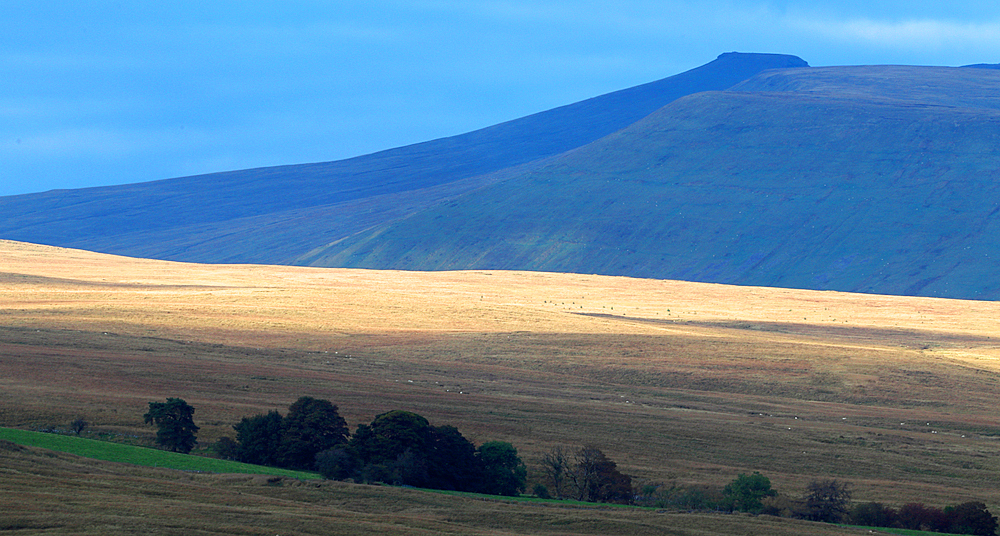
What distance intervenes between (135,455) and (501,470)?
1049 cm

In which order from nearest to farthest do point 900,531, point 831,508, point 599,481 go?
point 900,531 < point 831,508 < point 599,481

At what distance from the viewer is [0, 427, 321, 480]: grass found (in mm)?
24859

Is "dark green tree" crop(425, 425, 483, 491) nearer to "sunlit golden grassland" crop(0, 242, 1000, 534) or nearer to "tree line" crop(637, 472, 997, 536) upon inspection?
Answer: "sunlit golden grassland" crop(0, 242, 1000, 534)

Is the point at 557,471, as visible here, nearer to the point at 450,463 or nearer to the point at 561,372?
the point at 450,463

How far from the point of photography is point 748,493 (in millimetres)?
26609

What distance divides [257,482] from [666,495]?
40.0ft

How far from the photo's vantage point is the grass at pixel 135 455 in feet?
81.6

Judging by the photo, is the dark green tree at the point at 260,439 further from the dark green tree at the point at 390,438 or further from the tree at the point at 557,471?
the tree at the point at 557,471

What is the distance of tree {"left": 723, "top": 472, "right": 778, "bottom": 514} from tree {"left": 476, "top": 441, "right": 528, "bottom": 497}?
6212mm

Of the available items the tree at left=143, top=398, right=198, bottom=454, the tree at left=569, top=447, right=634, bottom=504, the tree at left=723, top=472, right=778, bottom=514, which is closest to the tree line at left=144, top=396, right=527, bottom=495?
the tree at left=143, top=398, right=198, bottom=454

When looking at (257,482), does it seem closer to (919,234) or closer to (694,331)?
(694,331)

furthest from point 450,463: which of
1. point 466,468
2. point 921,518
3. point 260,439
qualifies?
point 921,518

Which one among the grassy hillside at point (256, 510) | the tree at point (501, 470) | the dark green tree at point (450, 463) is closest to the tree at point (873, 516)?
the grassy hillside at point (256, 510)

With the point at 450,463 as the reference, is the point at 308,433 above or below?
above
